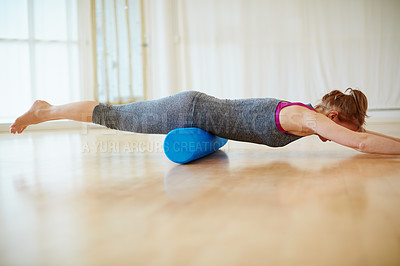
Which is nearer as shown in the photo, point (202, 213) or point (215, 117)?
point (202, 213)

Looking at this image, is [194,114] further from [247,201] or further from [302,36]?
[302,36]

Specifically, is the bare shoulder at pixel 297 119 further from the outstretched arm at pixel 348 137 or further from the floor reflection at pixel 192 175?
the floor reflection at pixel 192 175

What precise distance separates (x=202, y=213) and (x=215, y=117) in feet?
2.50

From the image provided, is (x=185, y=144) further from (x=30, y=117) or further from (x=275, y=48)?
(x=275, y=48)

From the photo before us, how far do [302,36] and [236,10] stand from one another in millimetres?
828

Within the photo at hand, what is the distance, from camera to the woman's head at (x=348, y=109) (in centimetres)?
152

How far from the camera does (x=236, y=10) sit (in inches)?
158

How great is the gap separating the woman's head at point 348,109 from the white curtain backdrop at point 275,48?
254 cm

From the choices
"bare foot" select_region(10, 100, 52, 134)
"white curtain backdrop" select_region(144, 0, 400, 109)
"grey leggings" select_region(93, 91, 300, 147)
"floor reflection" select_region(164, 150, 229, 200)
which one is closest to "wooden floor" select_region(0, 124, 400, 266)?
"floor reflection" select_region(164, 150, 229, 200)

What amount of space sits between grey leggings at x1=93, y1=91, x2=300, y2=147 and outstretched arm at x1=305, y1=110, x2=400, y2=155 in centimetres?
17

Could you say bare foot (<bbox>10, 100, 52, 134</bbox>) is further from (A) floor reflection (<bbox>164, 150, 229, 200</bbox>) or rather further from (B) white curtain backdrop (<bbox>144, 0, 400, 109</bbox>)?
(B) white curtain backdrop (<bbox>144, 0, 400, 109</bbox>)

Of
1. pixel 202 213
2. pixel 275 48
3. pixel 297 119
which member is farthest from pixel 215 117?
pixel 275 48

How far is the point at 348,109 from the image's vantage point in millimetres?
1518

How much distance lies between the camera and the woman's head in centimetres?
152
